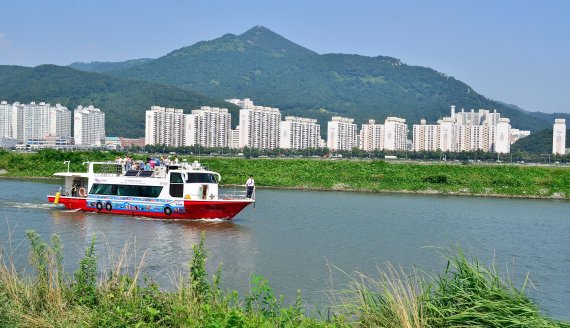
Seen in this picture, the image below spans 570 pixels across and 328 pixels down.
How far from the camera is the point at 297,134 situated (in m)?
153

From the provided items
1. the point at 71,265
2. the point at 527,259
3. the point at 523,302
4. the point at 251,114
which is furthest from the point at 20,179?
the point at 251,114

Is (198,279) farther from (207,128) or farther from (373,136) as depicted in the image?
(373,136)

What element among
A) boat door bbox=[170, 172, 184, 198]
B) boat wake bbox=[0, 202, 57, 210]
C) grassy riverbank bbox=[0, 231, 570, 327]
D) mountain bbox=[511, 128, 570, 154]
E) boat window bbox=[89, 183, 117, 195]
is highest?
mountain bbox=[511, 128, 570, 154]

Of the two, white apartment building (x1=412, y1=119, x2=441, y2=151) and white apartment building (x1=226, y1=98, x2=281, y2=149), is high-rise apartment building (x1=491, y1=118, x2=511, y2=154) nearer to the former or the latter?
white apartment building (x1=412, y1=119, x2=441, y2=151)

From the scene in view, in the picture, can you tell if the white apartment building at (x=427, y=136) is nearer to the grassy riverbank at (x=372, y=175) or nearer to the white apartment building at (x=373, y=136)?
the white apartment building at (x=373, y=136)

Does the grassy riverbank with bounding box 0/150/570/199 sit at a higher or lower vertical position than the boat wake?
higher

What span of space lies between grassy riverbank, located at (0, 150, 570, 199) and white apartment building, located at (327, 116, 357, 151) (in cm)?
10304

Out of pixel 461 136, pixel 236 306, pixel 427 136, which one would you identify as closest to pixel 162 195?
pixel 236 306

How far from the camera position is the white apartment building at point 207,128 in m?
141

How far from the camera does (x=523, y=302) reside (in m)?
8.26

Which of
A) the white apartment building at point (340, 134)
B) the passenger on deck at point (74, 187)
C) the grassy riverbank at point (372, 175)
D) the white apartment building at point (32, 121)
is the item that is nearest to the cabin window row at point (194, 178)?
the passenger on deck at point (74, 187)

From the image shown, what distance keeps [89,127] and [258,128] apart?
42.0m

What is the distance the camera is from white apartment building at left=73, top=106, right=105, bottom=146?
161 meters

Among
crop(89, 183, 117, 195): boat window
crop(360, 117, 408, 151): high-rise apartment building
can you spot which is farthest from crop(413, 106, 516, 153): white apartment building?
crop(89, 183, 117, 195): boat window
